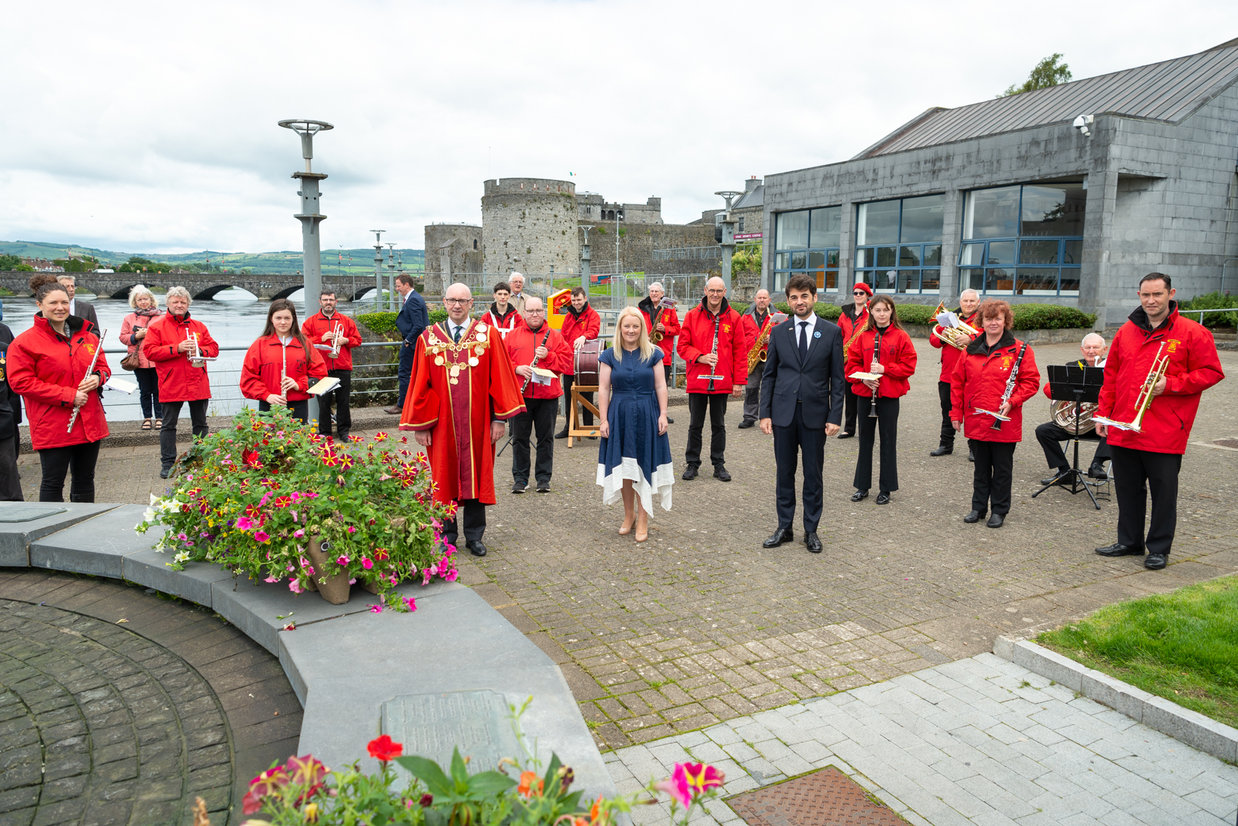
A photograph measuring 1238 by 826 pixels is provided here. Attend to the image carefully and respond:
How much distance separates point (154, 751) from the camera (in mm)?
3334

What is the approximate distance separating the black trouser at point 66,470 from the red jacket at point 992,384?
7428 millimetres

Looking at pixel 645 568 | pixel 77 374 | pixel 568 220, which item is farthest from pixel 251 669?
pixel 568 220

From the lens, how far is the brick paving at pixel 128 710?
3.05 m

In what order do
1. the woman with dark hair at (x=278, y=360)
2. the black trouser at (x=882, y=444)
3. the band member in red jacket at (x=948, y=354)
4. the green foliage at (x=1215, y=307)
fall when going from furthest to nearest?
the green foliage at (x=1215, y=307), the band member in red jacket at (x=948, y=354), the woman with dark hair at (x=278, y=360), the black trouser at (x=882, y=444)

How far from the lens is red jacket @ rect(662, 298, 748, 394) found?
9234mm

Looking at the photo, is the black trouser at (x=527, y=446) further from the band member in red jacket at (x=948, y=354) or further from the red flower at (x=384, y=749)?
the red flower at (x=384, y=749)

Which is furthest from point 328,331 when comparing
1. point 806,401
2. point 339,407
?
point 806,401

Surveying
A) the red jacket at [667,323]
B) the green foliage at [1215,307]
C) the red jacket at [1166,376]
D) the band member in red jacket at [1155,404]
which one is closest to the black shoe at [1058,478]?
the band member in red jacket at [1155,404]

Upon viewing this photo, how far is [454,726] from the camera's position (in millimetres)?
2916

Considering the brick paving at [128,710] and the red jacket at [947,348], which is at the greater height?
the red jacket at [947,348]

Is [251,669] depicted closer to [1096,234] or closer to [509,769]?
[509,769]

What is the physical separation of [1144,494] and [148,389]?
11.9 metres

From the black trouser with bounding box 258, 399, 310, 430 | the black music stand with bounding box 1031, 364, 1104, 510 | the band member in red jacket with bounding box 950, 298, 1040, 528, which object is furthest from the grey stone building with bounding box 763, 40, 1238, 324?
the black trouser with bounding box 258, 399, 310, 430

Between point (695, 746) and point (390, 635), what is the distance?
146 centimetres
